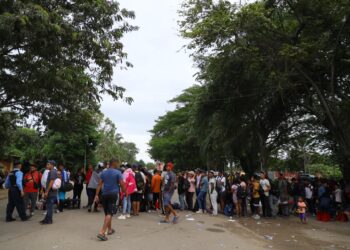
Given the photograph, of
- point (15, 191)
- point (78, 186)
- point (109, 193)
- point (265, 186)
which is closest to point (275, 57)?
point (265, 186)

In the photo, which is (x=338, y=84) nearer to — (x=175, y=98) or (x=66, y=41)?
(x=66, y=41)

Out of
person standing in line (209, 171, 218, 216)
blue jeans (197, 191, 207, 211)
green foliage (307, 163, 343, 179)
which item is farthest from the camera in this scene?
green foliage (307, 163, 343, 179)

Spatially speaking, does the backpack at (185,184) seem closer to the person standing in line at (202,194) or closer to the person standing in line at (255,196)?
the person standing in line at (202,194)

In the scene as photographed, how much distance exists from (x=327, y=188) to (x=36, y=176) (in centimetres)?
1150

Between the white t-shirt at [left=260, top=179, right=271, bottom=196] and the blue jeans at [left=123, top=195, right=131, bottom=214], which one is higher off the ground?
the white t-shirt at [left=260, top=179, right=271, bottom=196]

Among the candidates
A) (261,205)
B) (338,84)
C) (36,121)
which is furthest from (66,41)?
(338,84)

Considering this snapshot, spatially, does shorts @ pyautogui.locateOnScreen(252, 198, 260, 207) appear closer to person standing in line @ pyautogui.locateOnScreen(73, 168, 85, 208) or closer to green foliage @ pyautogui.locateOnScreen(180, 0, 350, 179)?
green foliage @ pyautogui.locateOnScreen(180, 0, 350, 179)

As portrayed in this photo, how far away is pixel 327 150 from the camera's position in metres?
27.3

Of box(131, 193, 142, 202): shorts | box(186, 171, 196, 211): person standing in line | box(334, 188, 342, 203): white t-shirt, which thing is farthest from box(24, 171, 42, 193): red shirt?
box(334, 188, 342, 203): white t-shirt

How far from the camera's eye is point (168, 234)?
9633 mm

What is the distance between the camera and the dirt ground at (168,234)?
817cm

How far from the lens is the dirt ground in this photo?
8.17m

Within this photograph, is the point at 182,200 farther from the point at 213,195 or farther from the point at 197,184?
the point at 213,195

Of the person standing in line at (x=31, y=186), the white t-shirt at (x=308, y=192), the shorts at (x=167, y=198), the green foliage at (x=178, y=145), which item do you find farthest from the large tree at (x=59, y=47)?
the green foliage at (x=178, y=145)
